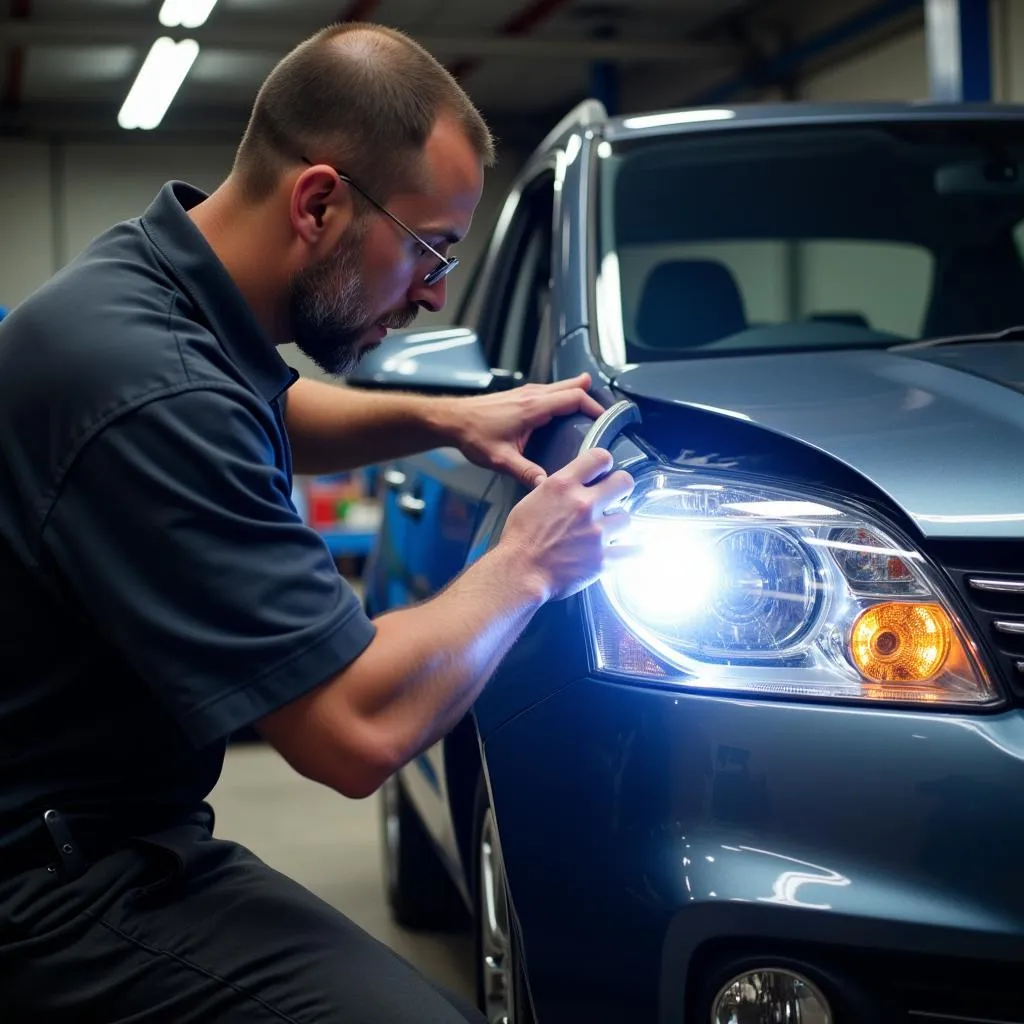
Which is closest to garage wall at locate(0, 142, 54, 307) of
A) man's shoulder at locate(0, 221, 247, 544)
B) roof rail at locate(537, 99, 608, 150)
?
roof rail at locate(537, 99, 608, 150)

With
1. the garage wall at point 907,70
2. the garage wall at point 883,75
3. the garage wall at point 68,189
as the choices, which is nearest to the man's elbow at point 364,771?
the garage wall at point 907,70

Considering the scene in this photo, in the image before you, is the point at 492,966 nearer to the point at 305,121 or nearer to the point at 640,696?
the point at 640,696

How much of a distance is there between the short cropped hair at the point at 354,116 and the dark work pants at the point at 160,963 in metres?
0.71

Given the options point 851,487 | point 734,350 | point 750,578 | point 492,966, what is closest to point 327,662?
point 750,578

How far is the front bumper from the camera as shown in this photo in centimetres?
137

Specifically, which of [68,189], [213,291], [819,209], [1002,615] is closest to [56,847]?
[213,291]

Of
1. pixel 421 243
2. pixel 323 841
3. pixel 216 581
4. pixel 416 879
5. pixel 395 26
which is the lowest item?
pixel 323 841

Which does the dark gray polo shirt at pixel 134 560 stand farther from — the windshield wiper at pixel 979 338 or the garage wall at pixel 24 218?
the garage wall at pixel 24 218

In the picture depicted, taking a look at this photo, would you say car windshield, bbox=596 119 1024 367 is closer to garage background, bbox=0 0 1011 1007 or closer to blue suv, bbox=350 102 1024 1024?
blue suv, bbox=350 102 1024 1024

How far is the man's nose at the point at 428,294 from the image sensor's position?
1668mm

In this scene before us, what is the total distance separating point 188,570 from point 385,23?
1104 centimetres

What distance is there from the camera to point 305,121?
155cm

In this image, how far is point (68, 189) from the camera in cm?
1551

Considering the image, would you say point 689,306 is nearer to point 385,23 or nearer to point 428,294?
point 428,294
